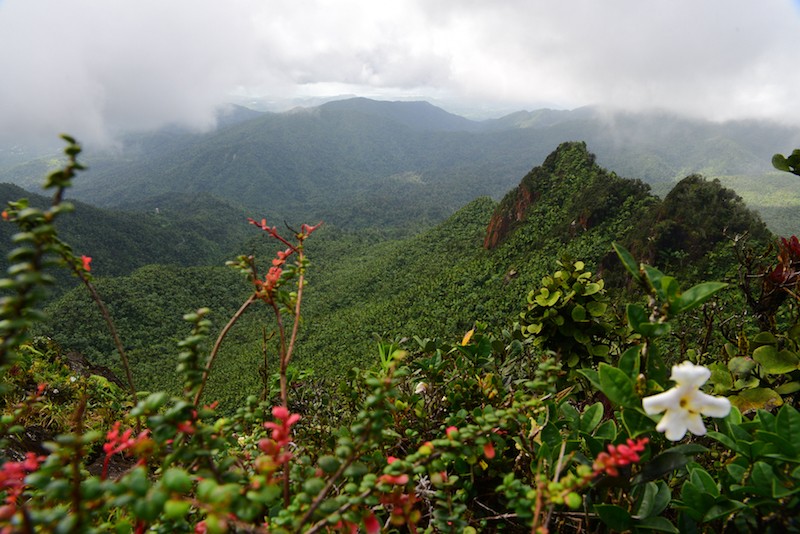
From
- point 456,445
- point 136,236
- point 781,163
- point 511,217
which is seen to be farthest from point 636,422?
point 136,236

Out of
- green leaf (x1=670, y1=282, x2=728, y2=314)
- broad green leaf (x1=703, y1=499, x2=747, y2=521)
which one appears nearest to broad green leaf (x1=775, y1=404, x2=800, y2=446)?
broad green leaf (x1=703, y1=499, x2=747, y2=521)

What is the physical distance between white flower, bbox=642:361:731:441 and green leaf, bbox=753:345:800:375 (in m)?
0.88

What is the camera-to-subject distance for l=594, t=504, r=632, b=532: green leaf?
109 centimetres

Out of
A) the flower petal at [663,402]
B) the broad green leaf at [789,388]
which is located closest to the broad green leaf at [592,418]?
the flower petal at [663,402]

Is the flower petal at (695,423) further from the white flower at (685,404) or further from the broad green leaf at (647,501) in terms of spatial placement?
the broad green leaf at (647,501)

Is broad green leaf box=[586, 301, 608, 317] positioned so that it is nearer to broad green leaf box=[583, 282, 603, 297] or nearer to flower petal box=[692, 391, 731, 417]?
broad green leaf box=[583, 282, 603, 297]

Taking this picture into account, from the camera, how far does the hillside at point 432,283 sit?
25125mm

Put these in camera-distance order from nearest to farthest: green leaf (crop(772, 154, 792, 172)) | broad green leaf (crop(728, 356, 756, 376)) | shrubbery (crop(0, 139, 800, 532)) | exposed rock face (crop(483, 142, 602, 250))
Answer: shrubbery (crop(0, 139, 800, 532)) < broad green leaf (crop(728, 356, 756, 376)) < green leaf (crop(772, 154, 792, 172)) < exposed rock face (crop(483, 142, 602, 250))

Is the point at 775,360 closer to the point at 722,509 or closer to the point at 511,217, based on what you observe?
the point at 722,509

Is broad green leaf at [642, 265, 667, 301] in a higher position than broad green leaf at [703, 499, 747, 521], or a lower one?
higher

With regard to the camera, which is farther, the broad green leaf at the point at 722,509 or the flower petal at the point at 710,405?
the broad green leaf at the point at 722,509

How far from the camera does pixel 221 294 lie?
53250mm

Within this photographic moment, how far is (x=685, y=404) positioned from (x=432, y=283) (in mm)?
35489

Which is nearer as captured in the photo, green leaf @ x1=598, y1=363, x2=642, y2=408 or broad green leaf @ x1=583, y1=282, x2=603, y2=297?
green leaf @ x1=598, y1=363, x2=642, y2=408
